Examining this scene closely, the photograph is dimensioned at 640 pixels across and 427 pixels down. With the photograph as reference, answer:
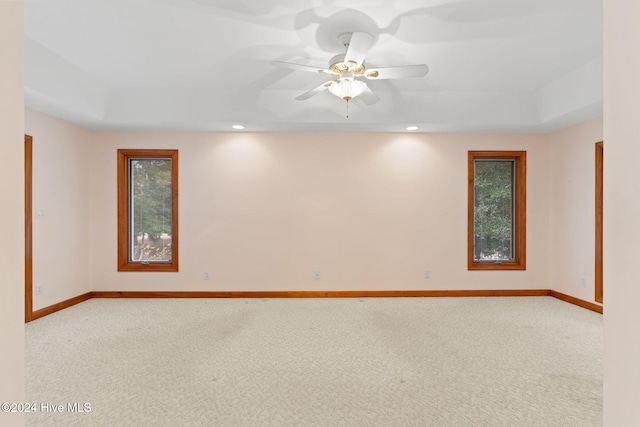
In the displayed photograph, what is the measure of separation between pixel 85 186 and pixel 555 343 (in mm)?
5947

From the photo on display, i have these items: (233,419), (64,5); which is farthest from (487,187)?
(64,5)

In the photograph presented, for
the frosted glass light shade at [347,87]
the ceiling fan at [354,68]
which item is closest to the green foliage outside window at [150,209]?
the ceiling fan at [354,68]

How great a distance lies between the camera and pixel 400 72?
2.50 metres

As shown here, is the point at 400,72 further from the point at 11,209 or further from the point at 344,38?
the point at 11,209

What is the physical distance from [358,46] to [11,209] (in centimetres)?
223

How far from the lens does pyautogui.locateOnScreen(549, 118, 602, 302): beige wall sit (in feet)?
12.8

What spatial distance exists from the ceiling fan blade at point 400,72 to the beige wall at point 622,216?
6.23ft

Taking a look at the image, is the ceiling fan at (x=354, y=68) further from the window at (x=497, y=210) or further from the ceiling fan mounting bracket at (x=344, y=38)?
the window at (x=497, y=210)

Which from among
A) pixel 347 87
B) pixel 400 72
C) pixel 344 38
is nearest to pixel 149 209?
pixel 347 87

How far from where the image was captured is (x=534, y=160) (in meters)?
4.57

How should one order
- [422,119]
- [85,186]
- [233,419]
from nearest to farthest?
[233,419]
[422,119]
[85,186]

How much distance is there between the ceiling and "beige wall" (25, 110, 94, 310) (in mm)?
321

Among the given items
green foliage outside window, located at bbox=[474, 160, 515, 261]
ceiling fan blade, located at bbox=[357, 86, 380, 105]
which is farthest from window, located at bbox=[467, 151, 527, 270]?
ceiling fan blade, located at bbox=[357, 86, 380, 105]

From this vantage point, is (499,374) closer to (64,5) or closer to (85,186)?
(64,5)
